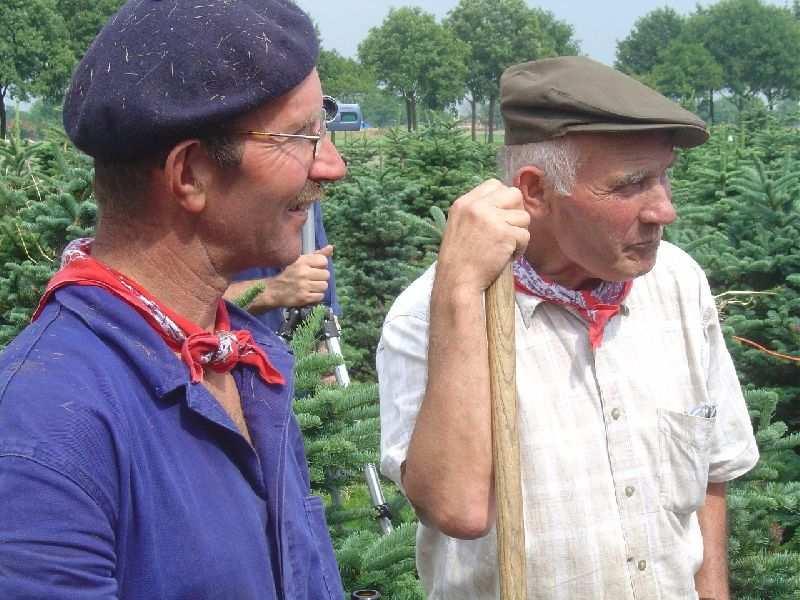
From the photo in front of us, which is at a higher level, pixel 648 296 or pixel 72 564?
pixel 648 296

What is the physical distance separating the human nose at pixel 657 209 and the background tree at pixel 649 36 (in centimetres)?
9089

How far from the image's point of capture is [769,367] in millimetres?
Result: 4750

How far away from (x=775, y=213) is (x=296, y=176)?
432cm

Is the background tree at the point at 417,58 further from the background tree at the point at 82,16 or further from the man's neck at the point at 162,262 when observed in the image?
the man's neck at the point at 162,262

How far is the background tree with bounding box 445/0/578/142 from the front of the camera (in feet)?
218

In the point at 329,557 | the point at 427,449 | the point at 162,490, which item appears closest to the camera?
the point at 162,490

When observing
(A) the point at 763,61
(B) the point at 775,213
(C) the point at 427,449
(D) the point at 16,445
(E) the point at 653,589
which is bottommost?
(E) the point at 653,589

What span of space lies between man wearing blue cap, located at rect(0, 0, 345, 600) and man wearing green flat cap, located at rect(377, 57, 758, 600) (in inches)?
14.3

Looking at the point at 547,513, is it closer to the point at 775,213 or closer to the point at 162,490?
the point at 162,490

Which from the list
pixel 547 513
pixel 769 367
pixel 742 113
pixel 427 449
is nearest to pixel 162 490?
pixel 427 449

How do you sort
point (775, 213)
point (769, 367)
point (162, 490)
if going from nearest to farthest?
point (162, 490) → point (769, 367) → point (775, 213)

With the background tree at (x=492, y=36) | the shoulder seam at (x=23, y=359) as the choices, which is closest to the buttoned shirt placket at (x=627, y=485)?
the shoulder seam at (x=23, y=359)

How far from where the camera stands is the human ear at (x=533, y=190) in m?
2.28

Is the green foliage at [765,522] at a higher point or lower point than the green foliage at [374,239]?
lower
